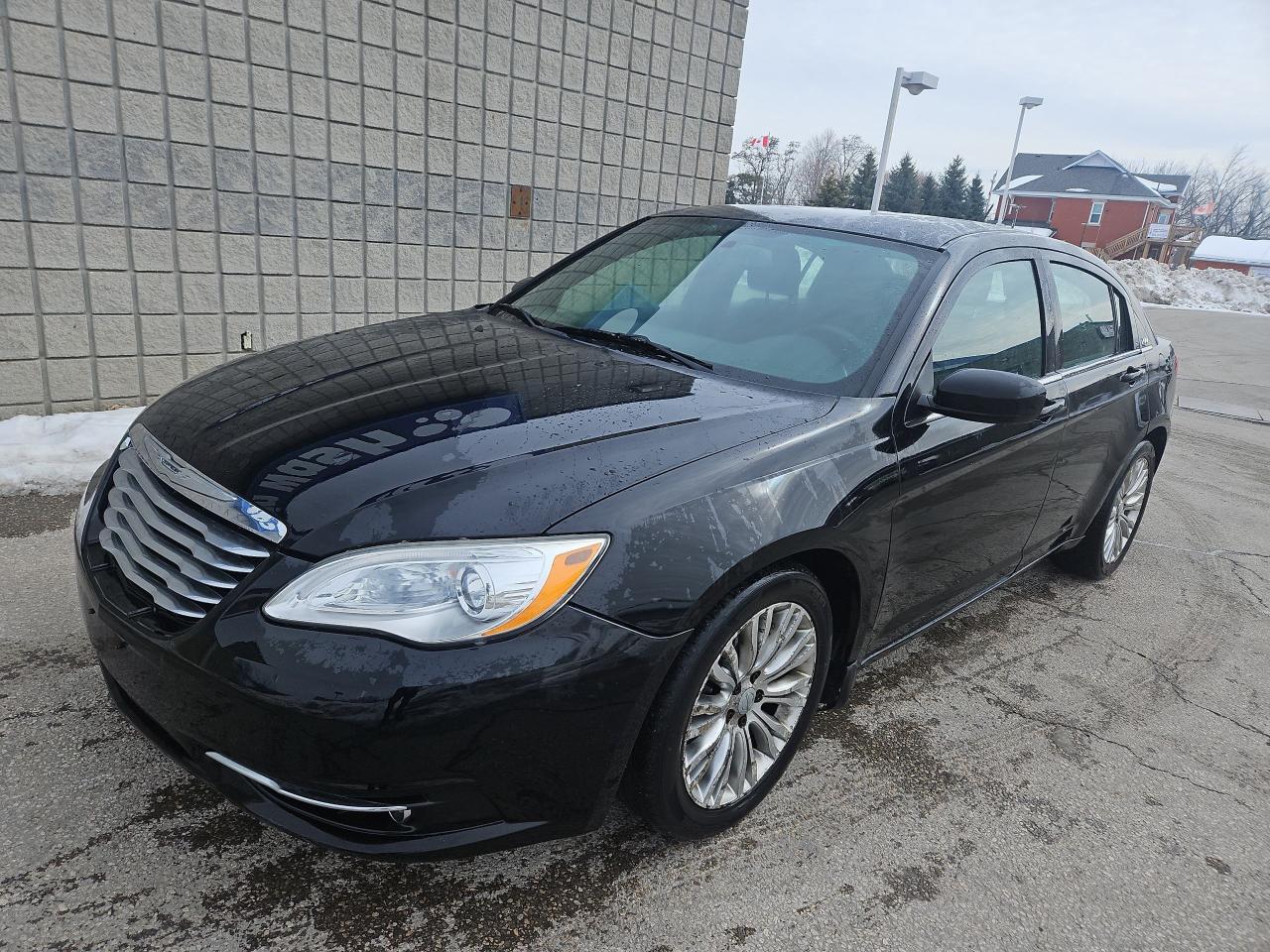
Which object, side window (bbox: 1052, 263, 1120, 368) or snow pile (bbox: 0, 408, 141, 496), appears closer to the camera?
side window (bbox: 1052, 263, 1120, 368)

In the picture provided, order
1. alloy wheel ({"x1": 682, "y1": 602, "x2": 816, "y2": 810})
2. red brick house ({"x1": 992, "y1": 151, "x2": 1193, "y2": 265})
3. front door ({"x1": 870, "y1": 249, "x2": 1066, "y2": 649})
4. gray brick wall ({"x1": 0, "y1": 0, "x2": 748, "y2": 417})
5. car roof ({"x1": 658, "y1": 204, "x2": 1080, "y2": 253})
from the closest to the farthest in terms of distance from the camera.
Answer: alloy wheel ({"x1": 682, "y1": 602, "x2": 816, "y2": 810}), front door ({"x1": 870, "y1": 249, "x2": 1066, "y2": 649}), car roof ({"x1": 658, "y1": 204, "x2": 1080, "y2": 253}), gray brick wall ({"x1": 0, "y1": 0, "x2": 748, "y2": 417}), red brick house ({"x1": 992, "y1": 151, "x2": 1193, "y2": 265})

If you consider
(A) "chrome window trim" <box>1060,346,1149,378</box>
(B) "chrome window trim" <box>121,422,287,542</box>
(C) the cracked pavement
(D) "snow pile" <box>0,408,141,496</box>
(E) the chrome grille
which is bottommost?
(C) the cracked pavement

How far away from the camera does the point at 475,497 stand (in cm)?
191

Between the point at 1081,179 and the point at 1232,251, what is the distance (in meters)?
14.5

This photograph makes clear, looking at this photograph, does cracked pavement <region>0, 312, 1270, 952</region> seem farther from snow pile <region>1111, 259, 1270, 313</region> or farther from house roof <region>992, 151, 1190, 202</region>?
house roof <region>992, 151, 1190, 202</region>

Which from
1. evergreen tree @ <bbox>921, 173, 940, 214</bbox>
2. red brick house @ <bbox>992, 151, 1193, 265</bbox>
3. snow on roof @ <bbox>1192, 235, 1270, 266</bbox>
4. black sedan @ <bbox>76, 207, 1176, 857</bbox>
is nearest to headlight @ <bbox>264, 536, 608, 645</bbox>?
black sedan @ <bbox>76, 207, 1176, 857</bbox>

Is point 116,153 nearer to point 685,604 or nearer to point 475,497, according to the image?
point 475,497

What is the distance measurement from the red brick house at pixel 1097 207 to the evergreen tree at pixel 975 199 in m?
1.61

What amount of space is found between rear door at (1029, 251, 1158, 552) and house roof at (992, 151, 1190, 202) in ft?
213

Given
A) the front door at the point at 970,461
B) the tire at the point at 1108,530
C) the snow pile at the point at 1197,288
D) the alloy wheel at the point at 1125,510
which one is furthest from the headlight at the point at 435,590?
the snow pile at the point at 1197,288

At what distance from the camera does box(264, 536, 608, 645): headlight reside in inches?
70.2

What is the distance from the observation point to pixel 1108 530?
4.47 meters

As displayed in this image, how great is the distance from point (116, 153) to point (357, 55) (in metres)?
1.67

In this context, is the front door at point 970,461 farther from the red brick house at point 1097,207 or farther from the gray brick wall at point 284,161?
the red brick house at point 1097,207
